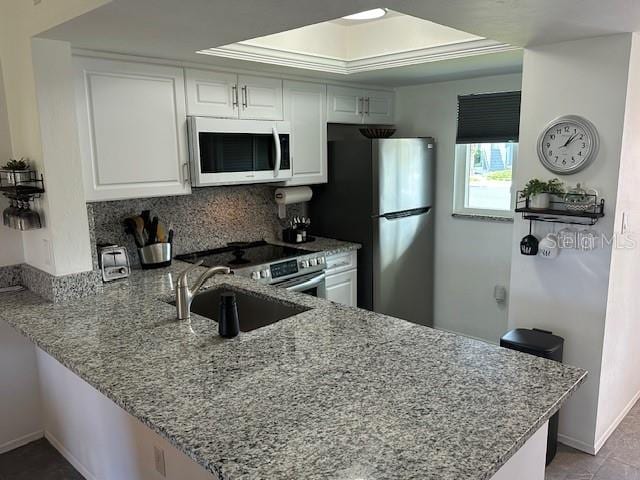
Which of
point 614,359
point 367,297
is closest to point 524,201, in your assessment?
point 614,359

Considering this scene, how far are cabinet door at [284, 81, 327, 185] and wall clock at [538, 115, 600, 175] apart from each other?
63.4 inches

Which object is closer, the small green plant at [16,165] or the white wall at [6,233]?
the small green plant at [16,165]

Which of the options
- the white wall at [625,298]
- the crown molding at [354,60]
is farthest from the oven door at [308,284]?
the white wall at [625,298]

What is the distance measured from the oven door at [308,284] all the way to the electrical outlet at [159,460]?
1452 mm

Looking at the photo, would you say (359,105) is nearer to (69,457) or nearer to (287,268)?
(287,268)

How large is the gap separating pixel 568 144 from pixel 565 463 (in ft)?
5.29

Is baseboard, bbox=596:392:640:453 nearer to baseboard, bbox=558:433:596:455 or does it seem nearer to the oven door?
baseboard, bbox=558:433:596:455

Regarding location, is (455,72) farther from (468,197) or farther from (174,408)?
(174,408)

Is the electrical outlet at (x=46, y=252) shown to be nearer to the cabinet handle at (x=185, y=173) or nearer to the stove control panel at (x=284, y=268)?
the cabinet handle at (x=185, y=173)

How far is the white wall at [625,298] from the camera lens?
2355 millimetres

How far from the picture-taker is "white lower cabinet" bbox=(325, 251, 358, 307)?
3520 millimetres

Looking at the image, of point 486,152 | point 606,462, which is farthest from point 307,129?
point 606,462

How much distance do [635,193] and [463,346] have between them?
1467mm

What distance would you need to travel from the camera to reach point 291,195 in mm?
3705
